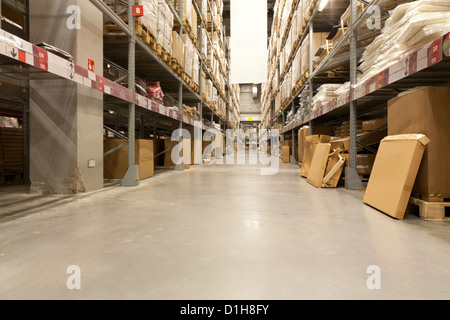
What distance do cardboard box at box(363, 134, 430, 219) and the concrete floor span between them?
139mm

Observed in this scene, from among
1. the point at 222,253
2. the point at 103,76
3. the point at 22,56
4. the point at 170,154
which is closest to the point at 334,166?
the point at 222,253

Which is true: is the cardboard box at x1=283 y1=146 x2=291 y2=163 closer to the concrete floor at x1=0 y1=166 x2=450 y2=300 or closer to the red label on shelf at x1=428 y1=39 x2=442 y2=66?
the concrete floor at x1=0 y1=166 x2=450 y2=300

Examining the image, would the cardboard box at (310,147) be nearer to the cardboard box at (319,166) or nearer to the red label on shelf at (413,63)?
the cardboard box at (319,166)

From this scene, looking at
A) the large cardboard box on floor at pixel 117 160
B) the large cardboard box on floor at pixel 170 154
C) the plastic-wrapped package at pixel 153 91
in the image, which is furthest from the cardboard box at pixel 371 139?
the large cardboard box on floor at pixel 170 154

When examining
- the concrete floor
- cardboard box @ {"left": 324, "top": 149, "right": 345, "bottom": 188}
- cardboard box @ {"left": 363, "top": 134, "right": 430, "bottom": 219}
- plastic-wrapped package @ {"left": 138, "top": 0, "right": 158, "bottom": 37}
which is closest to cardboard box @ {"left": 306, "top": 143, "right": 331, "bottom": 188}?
cardboard box @ {"left": 324, "top": 149, "right": 345, "bottom": 188}

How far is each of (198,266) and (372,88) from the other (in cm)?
281

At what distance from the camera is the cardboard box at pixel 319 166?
13.1ft

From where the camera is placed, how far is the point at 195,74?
7.63 m

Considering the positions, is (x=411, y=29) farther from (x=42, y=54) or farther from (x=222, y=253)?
(x=42, y=54)

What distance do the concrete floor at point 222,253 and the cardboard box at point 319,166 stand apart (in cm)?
151
